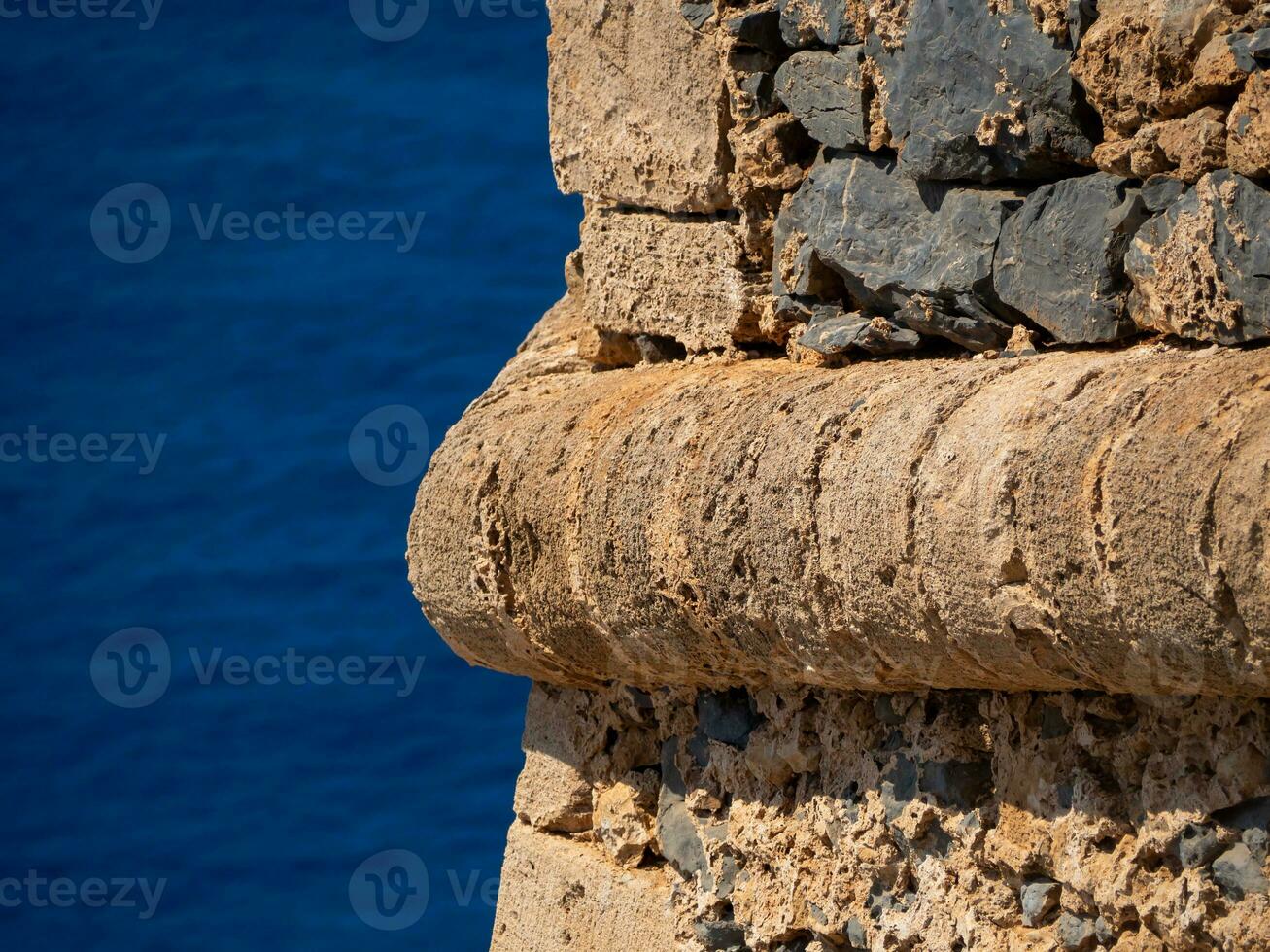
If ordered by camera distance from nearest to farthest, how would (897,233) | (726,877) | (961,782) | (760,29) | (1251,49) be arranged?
(1251,49) → (961,782) → (897,233) → (760,29) → (726,877)

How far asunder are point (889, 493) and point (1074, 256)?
1.15ft

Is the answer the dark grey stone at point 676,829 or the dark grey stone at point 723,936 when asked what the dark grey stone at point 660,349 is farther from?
the dark grey stone at point 723,936

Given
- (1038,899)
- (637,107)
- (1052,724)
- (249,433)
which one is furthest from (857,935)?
(249,433)

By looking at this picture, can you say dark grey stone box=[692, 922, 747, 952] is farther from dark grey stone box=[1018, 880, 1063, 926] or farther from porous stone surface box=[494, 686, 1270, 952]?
dark grey stone box=[1018, 880, 1063, 926]

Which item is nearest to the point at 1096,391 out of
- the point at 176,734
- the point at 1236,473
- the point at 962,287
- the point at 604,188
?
Result: the point at 1236,473

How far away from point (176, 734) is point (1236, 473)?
7026mm

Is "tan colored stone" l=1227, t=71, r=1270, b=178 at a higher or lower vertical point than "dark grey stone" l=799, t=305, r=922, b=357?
higher

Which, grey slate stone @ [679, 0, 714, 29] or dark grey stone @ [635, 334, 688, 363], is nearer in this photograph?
grey slate stone @ [679, 0, 714, 29]

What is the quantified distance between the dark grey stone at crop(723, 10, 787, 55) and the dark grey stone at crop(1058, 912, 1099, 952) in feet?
4.31

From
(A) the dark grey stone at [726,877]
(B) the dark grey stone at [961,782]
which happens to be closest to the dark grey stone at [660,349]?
(A) the dark grey stone at [726,877]

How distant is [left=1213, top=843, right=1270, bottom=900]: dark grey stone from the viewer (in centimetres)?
168

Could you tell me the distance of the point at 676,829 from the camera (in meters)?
2.72

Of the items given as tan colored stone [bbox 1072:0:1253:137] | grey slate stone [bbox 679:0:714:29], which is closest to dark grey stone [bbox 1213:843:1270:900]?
tan colored stone [bbox 1072:0:1253:137]

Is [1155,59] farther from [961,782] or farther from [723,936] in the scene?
[723,936]
